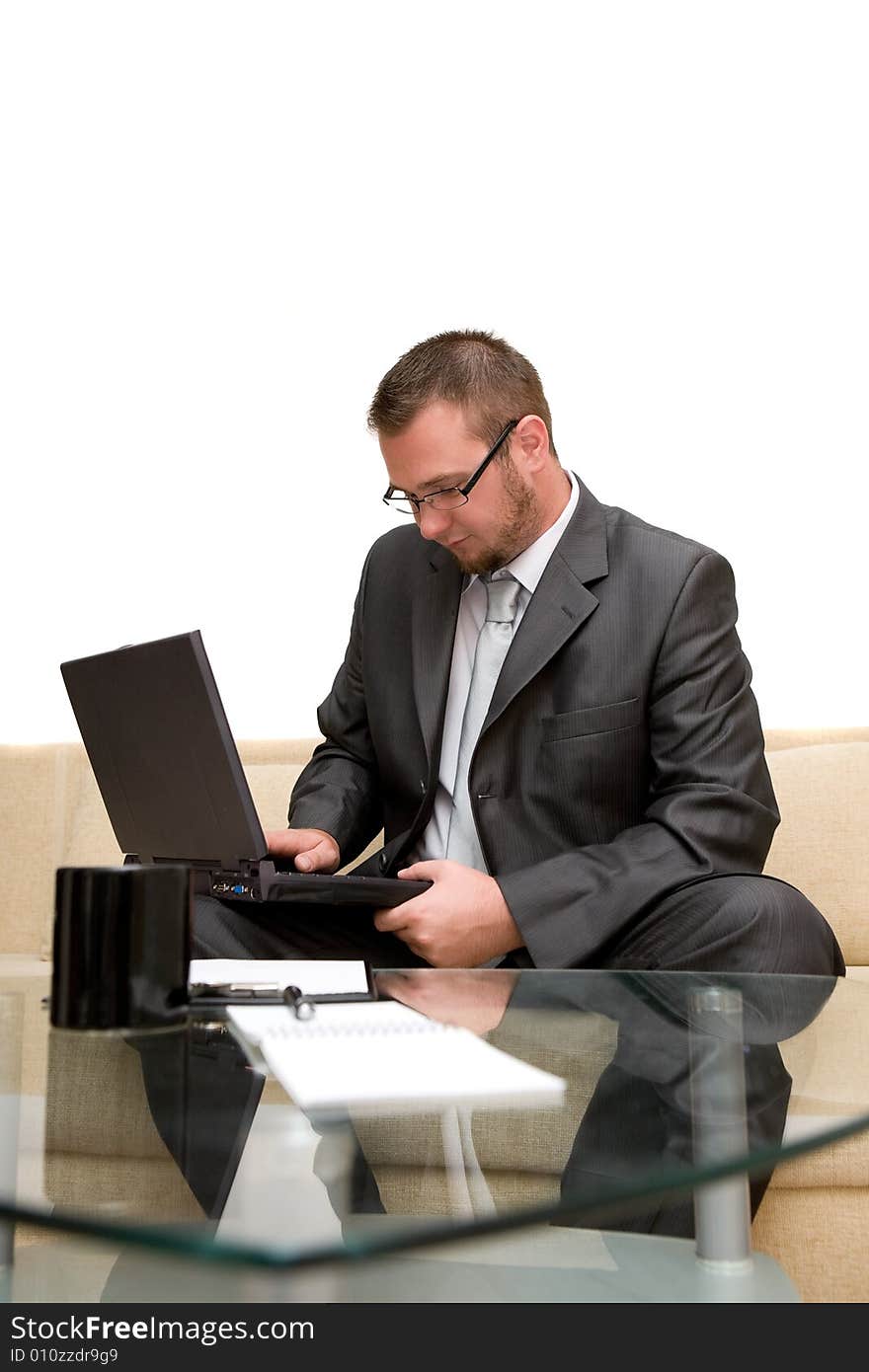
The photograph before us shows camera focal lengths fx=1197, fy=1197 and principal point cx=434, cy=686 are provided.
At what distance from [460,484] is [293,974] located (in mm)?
849

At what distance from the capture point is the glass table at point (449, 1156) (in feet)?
1.84

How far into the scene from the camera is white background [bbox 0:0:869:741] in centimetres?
255

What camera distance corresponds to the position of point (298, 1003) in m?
0.94

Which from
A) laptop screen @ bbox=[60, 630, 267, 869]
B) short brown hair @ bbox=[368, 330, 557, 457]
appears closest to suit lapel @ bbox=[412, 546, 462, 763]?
short brown hair @ bbox=[368, 330, 557, 457]

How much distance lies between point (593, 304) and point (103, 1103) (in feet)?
7.24

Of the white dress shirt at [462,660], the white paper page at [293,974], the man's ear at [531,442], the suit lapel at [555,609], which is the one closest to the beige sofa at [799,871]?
the white paper page at [293,974]

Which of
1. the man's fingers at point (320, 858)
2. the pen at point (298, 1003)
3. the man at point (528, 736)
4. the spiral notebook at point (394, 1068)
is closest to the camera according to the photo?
the spiral notebook at point (394, 1068)

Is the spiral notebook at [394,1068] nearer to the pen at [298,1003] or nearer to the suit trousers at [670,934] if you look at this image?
the pen at [298,1003]

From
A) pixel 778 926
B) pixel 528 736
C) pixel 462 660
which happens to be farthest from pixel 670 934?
pixel 462 660

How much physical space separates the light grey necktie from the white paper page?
58cm

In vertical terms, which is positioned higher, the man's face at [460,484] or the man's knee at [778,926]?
the man's face at [460,484]

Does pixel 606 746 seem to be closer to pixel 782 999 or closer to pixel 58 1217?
pixel 782 999

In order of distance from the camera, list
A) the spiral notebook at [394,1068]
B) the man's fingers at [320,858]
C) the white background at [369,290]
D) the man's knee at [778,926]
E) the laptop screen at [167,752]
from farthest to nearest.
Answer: the white background at [369,290]
the man's fingers at [320,858]
the man's knee at [778,926]
the laptop screen at [167,752]
the spiral notebook at [394,1068]

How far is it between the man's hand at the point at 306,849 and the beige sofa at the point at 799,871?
565 millimetres
